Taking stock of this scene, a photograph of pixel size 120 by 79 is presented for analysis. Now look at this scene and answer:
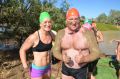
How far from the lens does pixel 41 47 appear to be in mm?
6031

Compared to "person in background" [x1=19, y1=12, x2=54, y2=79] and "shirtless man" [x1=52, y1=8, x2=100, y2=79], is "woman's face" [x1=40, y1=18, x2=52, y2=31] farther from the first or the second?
"shirtless man" [x1=52, y1=8, x2=100, y2=79]

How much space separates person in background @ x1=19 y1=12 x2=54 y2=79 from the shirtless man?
93cm

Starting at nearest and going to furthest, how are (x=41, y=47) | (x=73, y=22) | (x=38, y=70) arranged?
(x=73, y=22)
(x=41, y=47)
(x=38, y=70)

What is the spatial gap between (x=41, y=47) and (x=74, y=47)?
4.03ft

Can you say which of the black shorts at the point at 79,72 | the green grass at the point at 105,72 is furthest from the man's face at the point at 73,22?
the green grass at the point at 105,72

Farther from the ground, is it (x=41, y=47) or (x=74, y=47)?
(x=74, y=47)

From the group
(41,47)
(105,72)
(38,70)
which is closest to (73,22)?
(41,47)

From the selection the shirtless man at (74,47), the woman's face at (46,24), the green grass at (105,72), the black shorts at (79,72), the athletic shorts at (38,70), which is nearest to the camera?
the shirtless man at (74,47)

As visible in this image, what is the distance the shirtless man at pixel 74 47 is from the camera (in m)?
4.83

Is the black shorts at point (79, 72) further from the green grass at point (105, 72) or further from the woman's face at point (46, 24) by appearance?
the green grass at point (105, 72)

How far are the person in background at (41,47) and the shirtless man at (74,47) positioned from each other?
0.93 m

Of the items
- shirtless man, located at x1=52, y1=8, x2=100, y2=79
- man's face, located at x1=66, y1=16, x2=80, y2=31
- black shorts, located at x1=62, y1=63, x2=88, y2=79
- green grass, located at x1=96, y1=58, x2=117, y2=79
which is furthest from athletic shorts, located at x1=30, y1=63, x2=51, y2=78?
green grass, located at x1=96, y1=58, x2=117, y2=79

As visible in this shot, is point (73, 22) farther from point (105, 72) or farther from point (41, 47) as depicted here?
point (105, 72)

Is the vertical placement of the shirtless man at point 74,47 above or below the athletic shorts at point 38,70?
above
